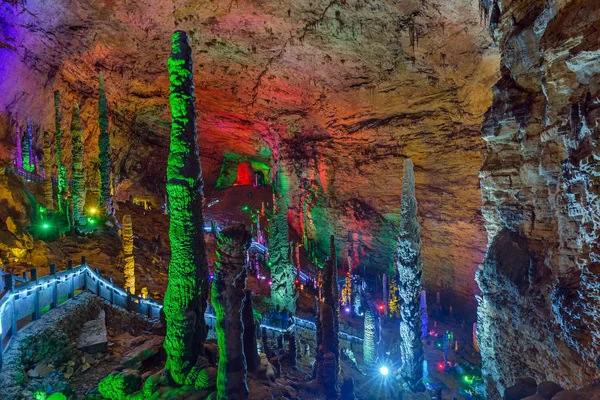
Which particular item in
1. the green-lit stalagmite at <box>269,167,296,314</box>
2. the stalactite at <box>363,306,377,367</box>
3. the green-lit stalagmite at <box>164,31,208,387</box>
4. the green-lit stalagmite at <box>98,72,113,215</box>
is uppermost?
the green-lit stalagmite at <box>98,72,113,215</box>

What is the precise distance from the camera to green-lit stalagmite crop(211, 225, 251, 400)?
261 inches

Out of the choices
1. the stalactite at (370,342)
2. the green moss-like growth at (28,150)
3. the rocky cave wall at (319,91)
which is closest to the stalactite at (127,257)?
the rocky cave wall at (319,91)

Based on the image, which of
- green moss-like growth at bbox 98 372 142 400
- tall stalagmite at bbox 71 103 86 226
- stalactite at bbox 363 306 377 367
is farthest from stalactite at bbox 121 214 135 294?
stalactite at bbox 363 306 377 367

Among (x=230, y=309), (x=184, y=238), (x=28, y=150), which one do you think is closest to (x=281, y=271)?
(x=184, y=238)

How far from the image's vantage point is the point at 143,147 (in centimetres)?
3142

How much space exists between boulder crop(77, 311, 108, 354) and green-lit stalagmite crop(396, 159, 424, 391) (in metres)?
11.9

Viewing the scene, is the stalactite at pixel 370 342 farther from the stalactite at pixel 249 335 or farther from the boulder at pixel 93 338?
the boulder at pixel 93 338

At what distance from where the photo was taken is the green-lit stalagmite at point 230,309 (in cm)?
664

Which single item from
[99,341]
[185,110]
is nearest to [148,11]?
[185,110]

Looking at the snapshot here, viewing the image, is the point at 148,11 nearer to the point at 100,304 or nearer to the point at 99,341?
the point at 100,304

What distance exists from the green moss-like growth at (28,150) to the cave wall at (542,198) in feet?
96.5

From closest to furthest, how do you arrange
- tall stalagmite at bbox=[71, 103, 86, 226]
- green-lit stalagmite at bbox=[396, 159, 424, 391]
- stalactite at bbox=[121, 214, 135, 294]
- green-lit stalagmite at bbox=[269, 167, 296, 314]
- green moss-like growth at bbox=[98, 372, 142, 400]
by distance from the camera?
green moss-like growth at bbox=[98, 372, 142, 400] → green-lit stalagmite at bbox=[396, 159, 424, 391] → stalactite at bbox=[121, 214, 135, 294] → tall stalagmite at bbox=[71, 103, 86, 226] → green-lit stalagmite at bbox=[269, 167, 296, 314]

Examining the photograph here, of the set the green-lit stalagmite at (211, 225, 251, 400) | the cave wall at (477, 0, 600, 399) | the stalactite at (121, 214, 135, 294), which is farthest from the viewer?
the stalactite at (121, 214, 135, 294)

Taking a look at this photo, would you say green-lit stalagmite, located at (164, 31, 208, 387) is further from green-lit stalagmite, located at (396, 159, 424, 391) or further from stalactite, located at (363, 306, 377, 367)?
stalactite, located at (363, 306, 377, 367)
